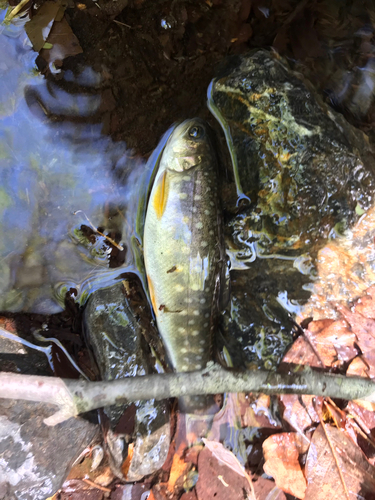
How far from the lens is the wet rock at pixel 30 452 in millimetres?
2279

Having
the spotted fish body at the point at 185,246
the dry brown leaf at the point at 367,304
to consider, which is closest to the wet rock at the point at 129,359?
the spotted fish body at the point at 185,246

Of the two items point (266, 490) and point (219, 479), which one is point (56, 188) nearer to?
point (219, 479)

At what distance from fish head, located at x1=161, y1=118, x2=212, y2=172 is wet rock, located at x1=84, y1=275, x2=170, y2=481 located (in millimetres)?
1116

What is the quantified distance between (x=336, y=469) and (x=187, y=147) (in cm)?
303

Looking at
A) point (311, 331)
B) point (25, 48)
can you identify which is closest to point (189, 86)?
point (25, 48)

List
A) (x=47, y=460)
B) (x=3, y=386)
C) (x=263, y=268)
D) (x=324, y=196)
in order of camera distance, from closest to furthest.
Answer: (x=3, y=386)
(x=47, y=460)
(x=324, y=196)
(x=263, y=268)

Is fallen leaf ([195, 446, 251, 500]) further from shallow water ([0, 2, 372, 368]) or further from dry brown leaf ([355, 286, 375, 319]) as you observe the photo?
dry brown leaf ([355, 286, 375, 319])

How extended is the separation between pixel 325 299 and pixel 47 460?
2737 millimetres

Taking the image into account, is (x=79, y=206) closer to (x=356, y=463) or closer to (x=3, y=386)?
(x=3, y=386)

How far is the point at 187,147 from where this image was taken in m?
2.52

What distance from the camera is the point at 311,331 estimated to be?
2766mm

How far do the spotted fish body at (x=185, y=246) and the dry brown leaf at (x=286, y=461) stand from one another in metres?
1.06

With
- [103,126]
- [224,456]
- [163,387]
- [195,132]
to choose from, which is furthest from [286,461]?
[103,126]

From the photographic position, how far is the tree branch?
1848 mm
